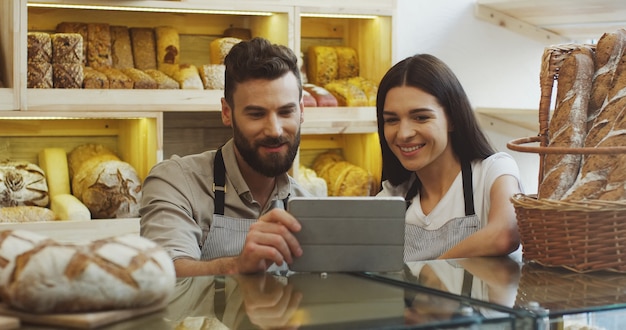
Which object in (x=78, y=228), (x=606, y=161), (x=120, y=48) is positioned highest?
(x=120, y=48)

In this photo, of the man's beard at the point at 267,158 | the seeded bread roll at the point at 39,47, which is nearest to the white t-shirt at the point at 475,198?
the man's beard at the point at 267,158

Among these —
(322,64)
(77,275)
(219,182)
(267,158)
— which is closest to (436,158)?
(267,158)

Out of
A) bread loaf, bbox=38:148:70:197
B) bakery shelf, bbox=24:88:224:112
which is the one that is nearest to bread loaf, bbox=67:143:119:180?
bread loaf, bbox=38:148:70:197

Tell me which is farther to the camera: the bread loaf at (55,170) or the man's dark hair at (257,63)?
the bread loaf at (55,170)

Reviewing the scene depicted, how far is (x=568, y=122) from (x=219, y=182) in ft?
3.26

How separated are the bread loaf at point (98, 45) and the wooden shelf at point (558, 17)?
188cm

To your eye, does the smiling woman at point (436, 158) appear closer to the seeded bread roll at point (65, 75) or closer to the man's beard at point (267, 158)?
the man's beard at point (267, 158)

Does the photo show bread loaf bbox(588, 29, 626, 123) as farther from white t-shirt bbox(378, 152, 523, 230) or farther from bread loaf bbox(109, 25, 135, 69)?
bread loaf bbox(109, 25, 135, 69)

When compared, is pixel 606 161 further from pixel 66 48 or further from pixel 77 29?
pixel 77 29

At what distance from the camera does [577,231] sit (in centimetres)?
153

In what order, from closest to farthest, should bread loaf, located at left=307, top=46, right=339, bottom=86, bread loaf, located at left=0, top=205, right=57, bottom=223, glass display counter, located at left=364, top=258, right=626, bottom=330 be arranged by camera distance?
glass display counter, located at left=364, top=258, right=626, bottom=330 < bread loaf, located at left=0, top=205, right=57, bottom=223 < bread loaf, located at left=307, top=46, right=339, bottom=86

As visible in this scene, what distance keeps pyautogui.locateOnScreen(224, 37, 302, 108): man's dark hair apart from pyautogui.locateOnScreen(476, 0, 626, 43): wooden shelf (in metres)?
1.90

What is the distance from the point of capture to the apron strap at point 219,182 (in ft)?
7.45

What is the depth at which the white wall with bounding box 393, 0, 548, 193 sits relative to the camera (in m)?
4.17
